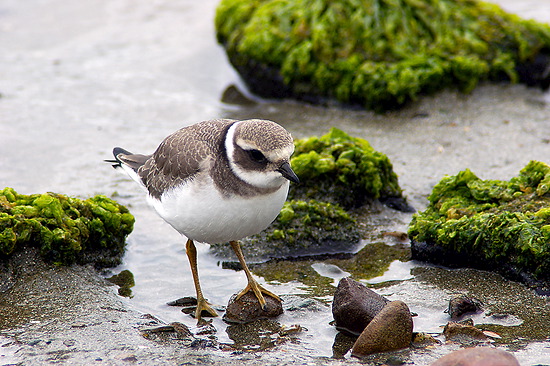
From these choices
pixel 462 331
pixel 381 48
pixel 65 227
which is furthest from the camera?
pixel 381 48

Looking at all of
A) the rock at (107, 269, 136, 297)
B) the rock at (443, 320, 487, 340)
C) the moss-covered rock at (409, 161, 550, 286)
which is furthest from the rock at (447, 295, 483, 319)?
the rock at (107, 269, 136, 297)

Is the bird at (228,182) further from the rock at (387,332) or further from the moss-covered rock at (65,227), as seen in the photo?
the rock at (387,332)

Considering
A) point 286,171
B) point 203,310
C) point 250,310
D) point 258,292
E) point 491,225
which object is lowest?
point 203,310

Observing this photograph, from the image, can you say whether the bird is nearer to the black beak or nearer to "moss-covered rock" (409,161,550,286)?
the black beak

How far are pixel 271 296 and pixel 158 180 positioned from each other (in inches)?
59.2

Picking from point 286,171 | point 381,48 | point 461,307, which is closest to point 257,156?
point 286,171

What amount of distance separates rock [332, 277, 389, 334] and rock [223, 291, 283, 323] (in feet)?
1.88

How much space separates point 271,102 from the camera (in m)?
10.8

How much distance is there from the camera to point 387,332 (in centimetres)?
499

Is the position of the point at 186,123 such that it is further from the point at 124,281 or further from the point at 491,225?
the point at 491,225

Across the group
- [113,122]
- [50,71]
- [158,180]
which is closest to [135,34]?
[50,71]

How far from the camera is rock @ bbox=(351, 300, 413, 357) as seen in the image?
4992 mm

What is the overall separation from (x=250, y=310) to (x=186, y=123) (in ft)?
15.9

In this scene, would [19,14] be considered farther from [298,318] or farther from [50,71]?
[298,318]
